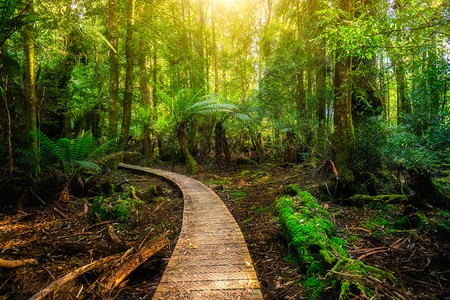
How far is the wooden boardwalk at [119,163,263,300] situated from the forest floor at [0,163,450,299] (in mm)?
209

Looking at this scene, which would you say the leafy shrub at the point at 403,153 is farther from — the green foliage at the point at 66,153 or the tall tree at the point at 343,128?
the green foliage at the point at 66,153

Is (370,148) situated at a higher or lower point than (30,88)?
lower

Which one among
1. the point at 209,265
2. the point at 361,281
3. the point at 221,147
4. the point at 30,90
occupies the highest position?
the point at 30,90

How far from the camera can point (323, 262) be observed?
5.71 feet

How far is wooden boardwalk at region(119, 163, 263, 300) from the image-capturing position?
63.7 inches

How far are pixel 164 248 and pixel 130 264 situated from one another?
642 mm

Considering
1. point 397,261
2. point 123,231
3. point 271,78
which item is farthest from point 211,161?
point 397,261


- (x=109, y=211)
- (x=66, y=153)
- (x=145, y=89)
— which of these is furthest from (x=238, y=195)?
(x=145, y=89)

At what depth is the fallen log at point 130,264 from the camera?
175cm

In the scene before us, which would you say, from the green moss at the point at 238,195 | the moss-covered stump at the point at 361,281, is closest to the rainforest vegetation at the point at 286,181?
the moss-covered stump at the point at 361,281

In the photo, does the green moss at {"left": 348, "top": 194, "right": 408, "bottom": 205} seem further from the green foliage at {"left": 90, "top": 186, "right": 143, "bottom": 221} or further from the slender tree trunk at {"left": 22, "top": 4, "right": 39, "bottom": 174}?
the slender tree trunk at {"left": 22, "top": 4, "right": 39, "bottom": 174}

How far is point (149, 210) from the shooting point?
13.3 ft

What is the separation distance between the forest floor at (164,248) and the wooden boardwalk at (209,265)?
209 millimetres

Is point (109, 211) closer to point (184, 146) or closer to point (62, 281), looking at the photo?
point (62, 281)
